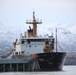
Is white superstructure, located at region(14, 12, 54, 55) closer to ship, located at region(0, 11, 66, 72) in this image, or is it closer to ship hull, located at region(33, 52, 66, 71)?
ship, located at region(0, 11, 66, 72)

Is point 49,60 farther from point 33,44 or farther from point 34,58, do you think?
point 33,44

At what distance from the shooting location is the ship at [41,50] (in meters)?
116

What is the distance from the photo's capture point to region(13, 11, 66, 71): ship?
116m

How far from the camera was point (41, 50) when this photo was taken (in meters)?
122

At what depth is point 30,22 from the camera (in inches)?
5118

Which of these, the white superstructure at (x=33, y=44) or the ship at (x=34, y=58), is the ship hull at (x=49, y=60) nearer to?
the ship at (x=34, y=58)

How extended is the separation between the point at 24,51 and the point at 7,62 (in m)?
3.75

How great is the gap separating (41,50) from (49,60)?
22.0 ft

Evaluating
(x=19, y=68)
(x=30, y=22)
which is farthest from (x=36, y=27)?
(x=19, y=68)

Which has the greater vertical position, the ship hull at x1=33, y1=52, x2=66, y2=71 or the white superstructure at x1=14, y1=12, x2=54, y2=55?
the white superstructure at x1=14, y1=12, x2=54, y2=55

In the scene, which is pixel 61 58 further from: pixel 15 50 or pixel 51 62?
pixel 15 50

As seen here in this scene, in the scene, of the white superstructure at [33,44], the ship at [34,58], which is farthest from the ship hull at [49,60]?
the white superstructure at [33,44]

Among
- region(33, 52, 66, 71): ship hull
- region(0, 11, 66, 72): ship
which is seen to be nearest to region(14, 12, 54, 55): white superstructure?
region(0, 11, 66, 72): ship

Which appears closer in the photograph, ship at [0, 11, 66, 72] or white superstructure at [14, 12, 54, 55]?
ship at [0, 11, 66, 72]
